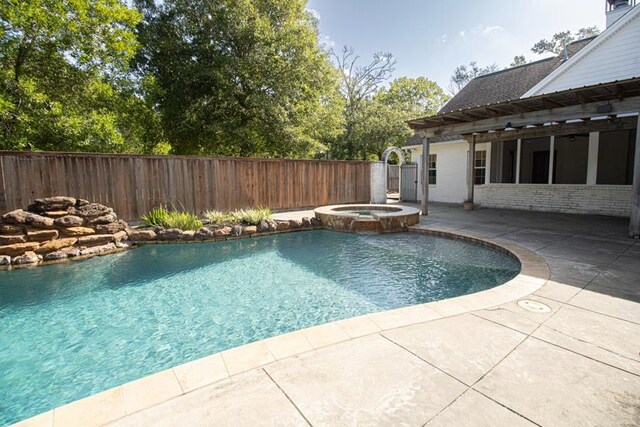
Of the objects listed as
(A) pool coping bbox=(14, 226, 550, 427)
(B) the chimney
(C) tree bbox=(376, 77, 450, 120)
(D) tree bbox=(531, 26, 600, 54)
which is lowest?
(A) pool coping bbox=(14, 226, 550, 427)

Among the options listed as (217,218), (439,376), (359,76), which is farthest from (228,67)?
(359,76)

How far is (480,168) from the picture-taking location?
12031mm

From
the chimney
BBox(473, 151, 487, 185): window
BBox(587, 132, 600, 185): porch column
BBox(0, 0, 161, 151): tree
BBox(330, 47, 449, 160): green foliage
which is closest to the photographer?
BBox(0, 0, 161, 151): tree

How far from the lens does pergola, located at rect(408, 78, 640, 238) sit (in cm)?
596

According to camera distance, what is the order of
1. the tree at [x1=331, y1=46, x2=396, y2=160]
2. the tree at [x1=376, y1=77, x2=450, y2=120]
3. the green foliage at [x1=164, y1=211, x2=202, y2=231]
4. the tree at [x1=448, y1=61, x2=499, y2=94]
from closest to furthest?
1. the green foliage at [x1=164, y1=211, x2=202, y2=231]
2. the tree at [x1=331, y1=46, x2=396, y2=160]
3. the tree at [x1=376, y1=77, x2=450, y2=120]
4. the tree at [x1=448, y1=61, x2=499, y2=94]

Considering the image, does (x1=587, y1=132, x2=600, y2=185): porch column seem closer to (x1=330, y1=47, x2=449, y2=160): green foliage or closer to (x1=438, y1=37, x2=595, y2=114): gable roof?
(x1=438, y1=37, x2=595, y2=114): gable roof

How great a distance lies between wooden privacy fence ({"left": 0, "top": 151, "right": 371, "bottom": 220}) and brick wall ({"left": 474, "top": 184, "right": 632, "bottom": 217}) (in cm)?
493

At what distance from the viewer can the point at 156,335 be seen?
10.6ft

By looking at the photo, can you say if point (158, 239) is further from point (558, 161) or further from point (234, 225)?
point (558, 161)

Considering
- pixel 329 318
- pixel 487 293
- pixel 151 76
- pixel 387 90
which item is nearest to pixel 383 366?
pixel 329 318

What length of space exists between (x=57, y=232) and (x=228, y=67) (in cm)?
858

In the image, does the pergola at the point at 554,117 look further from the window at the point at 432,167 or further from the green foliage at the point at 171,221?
the green foliage at the point at 171,221

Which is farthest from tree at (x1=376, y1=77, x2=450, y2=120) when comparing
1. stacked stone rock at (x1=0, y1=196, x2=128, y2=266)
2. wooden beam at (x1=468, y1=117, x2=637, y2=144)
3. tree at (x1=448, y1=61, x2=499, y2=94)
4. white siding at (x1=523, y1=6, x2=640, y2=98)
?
stacked stone rock at (x1=0, y1=196, x2=128, y2=266)

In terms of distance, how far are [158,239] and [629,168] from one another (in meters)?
13.8
